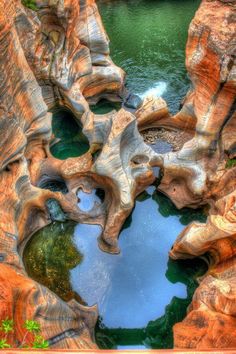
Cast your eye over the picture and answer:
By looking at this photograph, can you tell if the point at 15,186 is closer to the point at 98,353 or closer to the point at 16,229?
the point at 16,229

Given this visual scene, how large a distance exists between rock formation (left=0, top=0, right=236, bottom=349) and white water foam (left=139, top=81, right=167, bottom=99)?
10.8 feet

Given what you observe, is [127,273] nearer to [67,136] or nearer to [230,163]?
[230,163]

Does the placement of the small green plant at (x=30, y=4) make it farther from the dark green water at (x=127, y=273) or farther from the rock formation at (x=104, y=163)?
the dark green water at (x=127, y=273)

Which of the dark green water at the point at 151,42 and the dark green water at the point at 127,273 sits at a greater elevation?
the dark green water at the point at 151,42

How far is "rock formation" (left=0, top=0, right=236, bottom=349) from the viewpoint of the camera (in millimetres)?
7586

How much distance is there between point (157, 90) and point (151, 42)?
17.9ft

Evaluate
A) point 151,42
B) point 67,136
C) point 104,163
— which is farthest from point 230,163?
point 151,42

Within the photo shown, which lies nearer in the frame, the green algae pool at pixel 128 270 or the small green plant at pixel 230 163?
the green algae pool at pixel 128 270

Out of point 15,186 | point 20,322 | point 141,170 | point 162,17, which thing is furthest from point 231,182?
point 162,17

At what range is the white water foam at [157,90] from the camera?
17.2 metres

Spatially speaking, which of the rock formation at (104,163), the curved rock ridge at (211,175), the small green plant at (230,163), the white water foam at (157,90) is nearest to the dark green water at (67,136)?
the rock formation at (104,163)

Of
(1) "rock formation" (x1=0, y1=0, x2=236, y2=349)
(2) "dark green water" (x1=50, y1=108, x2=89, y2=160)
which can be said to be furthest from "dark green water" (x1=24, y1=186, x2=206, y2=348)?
(2) "dark green water" (x1=50, y1=108, x2=89, y2=160)

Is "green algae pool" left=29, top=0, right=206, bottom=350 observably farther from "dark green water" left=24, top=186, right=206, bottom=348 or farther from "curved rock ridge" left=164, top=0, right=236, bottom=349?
"curved rock ridge" left=164, top=0, right=236, bottom=349

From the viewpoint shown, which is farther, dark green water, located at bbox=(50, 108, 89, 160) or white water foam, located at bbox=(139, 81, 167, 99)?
white water foam, located at bbox=(139, 81, 167, 99)
